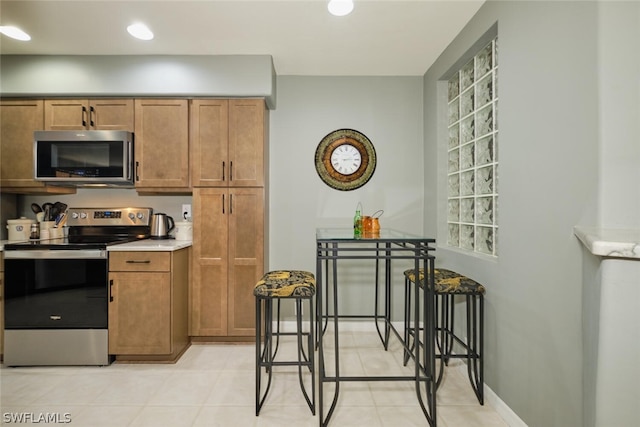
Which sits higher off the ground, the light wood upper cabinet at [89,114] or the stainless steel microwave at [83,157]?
the light wood upper cabinet at [89,114]

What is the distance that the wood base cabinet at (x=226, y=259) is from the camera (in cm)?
275

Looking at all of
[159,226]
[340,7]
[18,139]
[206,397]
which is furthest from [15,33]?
[206,397]

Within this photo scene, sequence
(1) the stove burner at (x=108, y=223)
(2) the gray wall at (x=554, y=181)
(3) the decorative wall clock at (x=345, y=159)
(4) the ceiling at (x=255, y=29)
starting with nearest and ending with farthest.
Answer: (2) the gray wall at (x=554, y=181) → (4) the ceiling at (x=255, y=29) → (1) the stove burner at (x=108, y=223) → (3) the decorative wall clock at (x=345, y=159)

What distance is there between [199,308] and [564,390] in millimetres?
2581

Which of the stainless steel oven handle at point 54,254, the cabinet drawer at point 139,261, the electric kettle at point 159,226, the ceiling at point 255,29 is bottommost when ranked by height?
the cabinet drawer at point 139,261

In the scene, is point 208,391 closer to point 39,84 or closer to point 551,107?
point 551,107

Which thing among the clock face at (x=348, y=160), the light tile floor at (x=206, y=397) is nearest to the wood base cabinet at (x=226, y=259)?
the light tile floor at (x=206, y=397)

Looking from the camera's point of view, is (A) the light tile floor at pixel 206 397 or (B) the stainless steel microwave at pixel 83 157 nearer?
(A) the light tile floor at pixel 206 397

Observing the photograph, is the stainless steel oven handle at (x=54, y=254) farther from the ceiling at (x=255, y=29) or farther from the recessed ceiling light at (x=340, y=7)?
the recessed ceiling light at (x=340, y=7)

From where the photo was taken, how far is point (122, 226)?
117 inches

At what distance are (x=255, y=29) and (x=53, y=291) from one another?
257cm

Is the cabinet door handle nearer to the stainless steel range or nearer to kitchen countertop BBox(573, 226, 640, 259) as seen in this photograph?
the stainless steel range

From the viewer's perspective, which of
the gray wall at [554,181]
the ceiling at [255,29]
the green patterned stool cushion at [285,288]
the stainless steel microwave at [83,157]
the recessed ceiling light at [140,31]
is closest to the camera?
the gray wall at [554,181]

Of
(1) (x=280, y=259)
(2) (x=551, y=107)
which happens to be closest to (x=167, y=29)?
(1) (x=280, y=259)
